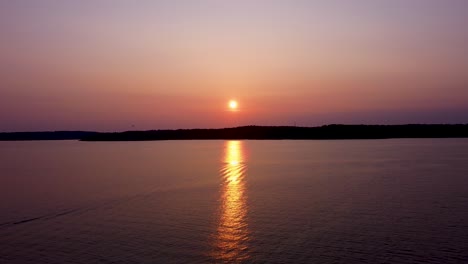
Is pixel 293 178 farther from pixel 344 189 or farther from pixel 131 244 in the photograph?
pixel 131 244

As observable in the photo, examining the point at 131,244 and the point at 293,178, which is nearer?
the point at 131,244

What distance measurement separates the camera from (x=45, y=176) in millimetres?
47156

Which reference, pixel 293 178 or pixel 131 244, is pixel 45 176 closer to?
pixel 293 178

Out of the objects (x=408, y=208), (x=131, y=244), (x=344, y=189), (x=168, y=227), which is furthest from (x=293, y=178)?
(x=131, y=244)

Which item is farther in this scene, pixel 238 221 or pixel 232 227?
pixel 238 221

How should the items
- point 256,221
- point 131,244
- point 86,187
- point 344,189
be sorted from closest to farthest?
point 131,244
point 256,221
point 344,189
point 86,187

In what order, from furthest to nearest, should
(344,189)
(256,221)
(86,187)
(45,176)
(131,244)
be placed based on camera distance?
(45,176), (86,187), (344,189), (256,221), (131,244)

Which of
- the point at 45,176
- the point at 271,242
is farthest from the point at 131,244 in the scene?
the point at 45,176

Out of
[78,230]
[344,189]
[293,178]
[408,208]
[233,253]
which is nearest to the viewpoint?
[233,253]

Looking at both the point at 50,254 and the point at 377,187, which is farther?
the point at 377,187

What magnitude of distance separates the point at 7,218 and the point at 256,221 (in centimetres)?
1306

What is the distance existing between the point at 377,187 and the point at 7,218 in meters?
25.3

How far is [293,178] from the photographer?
142ft

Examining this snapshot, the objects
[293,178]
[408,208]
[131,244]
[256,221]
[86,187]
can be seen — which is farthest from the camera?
[293,178]
